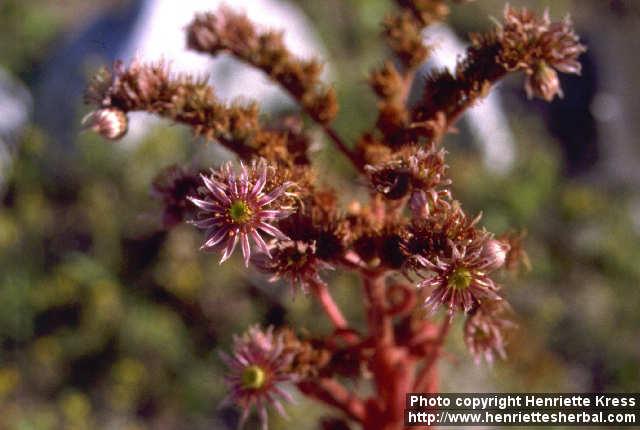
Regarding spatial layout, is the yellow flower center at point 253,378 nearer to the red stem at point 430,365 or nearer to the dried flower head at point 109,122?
the red stem at point 430,365

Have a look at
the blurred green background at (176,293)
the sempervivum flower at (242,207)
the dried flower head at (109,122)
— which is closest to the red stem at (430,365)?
the sempervivum flower at (242,207)

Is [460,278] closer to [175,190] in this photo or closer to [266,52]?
[175,190]

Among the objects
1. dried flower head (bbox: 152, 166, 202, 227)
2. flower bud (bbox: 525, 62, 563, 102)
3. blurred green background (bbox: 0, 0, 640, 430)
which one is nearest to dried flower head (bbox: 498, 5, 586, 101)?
flower bud (bbox: 525, 62, 563, 102)

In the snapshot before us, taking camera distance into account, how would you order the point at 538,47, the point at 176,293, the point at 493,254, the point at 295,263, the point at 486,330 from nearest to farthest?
the point at 493,254 → the point at 295,263 → the point at 538,47 → the point at 486,330 → the point at 176,293

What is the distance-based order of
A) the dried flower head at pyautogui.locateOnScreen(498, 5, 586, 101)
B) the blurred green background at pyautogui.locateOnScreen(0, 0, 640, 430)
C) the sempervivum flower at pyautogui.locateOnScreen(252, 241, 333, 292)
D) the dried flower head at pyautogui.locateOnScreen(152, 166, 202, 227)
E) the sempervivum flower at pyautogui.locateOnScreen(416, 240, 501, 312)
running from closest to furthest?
the sempervivum flower at pyautogui.locateOnScreen(416, 240, 501, 312), the sempervivum flower at pyautogui.locateOnScreen(252, 241, 333, 292), the dried flower head at pyautogui.locateOnScreen(498, 5, 586, 101), the dried flower head at pyautogui.locateOnScreen(152, 166, 202, 227), the blurred green background at pyautogui.locateOnScreen(0, 0, 640, 430)

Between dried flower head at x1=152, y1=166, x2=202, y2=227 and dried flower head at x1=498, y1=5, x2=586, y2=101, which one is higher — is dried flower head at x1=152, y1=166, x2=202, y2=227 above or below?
below

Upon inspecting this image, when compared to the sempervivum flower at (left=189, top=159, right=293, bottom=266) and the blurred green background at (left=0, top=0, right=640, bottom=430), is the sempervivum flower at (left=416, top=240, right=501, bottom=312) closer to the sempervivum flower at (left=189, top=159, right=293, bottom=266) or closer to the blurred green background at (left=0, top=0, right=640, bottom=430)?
the sempervivum flower at (left=189, top=159, right=293, bottom=266)

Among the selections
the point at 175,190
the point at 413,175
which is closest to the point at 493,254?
the point at 413,175
